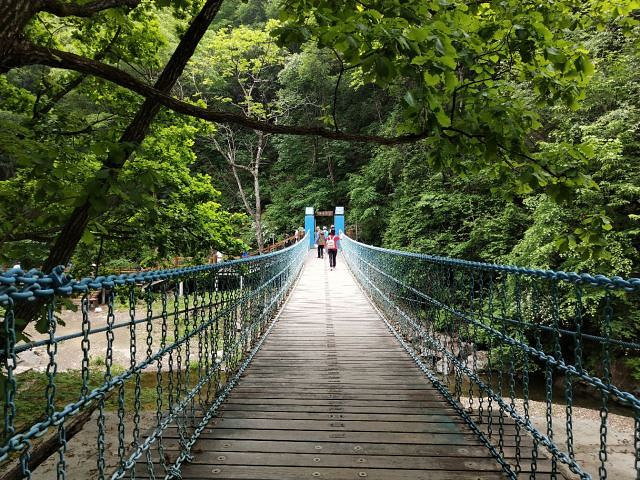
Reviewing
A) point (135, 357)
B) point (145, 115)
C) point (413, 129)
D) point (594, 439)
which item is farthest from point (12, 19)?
point (594, 439)

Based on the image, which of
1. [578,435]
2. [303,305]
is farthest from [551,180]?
[303,305]

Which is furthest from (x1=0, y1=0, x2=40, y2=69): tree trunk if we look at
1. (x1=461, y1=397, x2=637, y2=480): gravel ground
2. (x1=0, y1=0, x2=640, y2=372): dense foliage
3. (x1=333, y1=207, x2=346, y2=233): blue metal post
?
(x1=333, y1=207, x2=346, y2=233): blue metal post

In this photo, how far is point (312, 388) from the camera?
4.26 meters

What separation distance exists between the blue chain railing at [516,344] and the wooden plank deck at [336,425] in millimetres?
249

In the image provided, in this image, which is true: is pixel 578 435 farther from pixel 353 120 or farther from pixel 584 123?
pixel 353 120

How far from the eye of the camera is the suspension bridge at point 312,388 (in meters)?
1.61

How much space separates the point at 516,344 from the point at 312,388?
2363 millimetres

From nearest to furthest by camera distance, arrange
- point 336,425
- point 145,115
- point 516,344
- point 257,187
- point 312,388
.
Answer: point 516,344 < point 336,425 < point 145,115 < point 312,388 < point 257,187

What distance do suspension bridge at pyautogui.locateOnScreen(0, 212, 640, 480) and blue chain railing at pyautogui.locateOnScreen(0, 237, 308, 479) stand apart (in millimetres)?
12

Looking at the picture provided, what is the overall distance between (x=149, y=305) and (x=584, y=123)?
10.3 metres

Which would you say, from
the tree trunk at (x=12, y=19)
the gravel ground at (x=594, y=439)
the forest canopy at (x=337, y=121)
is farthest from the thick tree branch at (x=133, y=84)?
the gravel ground at (x=594, y=439)

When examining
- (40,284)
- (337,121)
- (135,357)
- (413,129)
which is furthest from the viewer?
(337,121)

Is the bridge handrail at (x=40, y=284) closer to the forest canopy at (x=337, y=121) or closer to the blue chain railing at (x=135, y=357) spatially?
the blue chain railing at (x=135, y=357)

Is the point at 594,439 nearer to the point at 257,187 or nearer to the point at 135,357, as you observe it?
the point at 135,357
